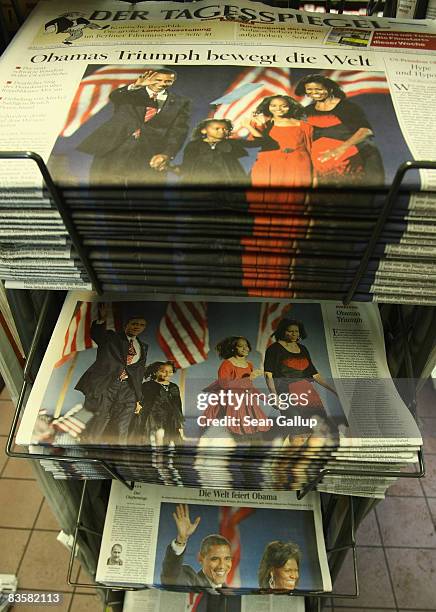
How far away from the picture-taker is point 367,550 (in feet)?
4.41

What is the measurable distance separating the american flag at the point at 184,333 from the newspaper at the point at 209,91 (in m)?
0.29

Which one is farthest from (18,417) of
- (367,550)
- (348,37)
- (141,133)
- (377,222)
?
(367,550)

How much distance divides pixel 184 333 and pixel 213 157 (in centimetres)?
30

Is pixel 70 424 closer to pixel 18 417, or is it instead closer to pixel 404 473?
pixel 18 417

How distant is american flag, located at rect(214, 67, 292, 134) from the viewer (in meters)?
0.53

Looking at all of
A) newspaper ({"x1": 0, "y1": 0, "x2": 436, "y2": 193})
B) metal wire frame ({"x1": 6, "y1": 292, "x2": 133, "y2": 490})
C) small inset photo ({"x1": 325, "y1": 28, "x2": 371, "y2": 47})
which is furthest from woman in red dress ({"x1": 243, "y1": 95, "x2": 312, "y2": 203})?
metal wire frame ({"x1": 6, "y1": 292, "x2": 133, "y2": 490})

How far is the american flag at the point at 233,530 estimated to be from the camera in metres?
0.87

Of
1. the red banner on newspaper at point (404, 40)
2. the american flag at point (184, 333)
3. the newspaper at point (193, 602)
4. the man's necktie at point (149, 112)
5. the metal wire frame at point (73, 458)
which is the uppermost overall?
the red banner on newspaper at point (404, 40)

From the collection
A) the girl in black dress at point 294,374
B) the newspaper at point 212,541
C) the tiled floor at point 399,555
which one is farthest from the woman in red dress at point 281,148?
the tiled floor at point 399,555

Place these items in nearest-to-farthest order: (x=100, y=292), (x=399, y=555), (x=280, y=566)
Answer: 1. (x=100, y=292)
2. (x=280, y=566)
3. (x=399, y=555)

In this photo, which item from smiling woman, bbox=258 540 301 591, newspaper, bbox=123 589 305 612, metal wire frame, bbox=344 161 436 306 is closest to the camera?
metal wire frame, bbox=344 161 436 306

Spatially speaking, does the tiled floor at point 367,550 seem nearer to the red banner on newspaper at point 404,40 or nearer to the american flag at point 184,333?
the american flag at point 184,333

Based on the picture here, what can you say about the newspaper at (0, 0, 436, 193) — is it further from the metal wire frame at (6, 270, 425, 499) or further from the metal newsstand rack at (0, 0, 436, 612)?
the metal wire frame at (6, 270, 425, 499)

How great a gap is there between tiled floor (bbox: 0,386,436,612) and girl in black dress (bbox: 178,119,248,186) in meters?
1.16
